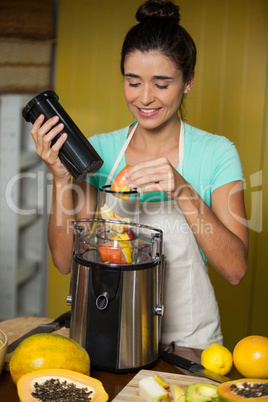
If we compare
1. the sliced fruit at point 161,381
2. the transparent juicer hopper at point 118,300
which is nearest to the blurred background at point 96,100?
the transparent juicer hopper at point 118,300

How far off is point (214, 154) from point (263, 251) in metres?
1.18

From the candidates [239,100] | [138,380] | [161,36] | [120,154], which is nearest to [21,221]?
[239,100]

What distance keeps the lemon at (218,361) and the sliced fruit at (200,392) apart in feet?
0.43

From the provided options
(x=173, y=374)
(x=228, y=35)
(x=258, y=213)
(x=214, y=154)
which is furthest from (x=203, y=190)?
(x=228, y=35)

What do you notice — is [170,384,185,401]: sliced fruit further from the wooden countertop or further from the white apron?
the white apron

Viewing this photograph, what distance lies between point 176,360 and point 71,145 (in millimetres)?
505

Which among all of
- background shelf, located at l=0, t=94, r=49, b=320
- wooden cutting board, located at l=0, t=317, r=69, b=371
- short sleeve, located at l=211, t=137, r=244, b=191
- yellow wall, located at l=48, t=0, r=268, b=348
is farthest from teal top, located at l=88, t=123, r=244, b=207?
background shelf, located at l=0, t=94, r=49, b=320

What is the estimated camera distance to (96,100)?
2.76m

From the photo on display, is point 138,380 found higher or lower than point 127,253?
lower

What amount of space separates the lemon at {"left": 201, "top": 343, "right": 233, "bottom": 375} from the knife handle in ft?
0.10

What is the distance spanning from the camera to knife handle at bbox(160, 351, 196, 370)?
0.97m

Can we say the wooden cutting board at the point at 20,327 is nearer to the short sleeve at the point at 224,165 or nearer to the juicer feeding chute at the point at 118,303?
the juicer feeding chute at the point at 118,303

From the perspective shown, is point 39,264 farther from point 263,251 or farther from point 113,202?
point 113,202

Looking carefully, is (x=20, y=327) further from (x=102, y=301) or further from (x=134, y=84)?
(x=134, y=84)
